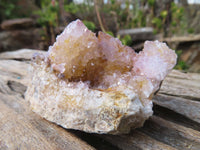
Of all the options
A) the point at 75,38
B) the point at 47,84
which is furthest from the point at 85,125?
the point at 75,38

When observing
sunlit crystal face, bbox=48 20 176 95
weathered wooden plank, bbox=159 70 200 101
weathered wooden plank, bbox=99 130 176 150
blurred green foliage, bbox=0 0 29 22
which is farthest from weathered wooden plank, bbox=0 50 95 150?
blurred green foliage, bbox=0 0 29 22

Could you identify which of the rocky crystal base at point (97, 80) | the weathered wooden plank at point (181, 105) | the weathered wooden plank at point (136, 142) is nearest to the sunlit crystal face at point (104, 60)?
the rocky crystal base at point (97, 80)

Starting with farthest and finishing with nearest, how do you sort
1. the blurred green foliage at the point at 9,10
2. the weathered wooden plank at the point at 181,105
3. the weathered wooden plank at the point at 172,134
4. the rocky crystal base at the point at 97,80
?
1. the blurred green foliage at the point at 9,10
2. the weathered wooden plank at the point at 181,105
3. the weathered wooden plank at the point at 172,134
4. the rocky crystal base at the point at 97,80

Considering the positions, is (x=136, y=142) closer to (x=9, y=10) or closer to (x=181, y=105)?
(x=181, y=105)

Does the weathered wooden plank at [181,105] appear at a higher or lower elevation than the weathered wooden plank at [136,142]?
higher

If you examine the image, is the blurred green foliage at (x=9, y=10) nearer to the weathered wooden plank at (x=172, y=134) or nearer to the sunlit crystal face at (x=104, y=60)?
the sunlit crystal face at (x=104, y=60)

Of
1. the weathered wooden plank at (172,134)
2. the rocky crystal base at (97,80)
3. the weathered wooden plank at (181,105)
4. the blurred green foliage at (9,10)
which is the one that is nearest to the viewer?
the rocky crystal base at (97,80)

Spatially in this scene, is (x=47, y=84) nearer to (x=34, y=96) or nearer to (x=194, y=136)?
(x=34, y=96)

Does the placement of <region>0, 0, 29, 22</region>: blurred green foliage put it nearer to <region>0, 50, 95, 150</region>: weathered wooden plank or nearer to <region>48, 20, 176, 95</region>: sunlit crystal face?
<region>0, 50, 95, 150</region>: weathered wooden plank
